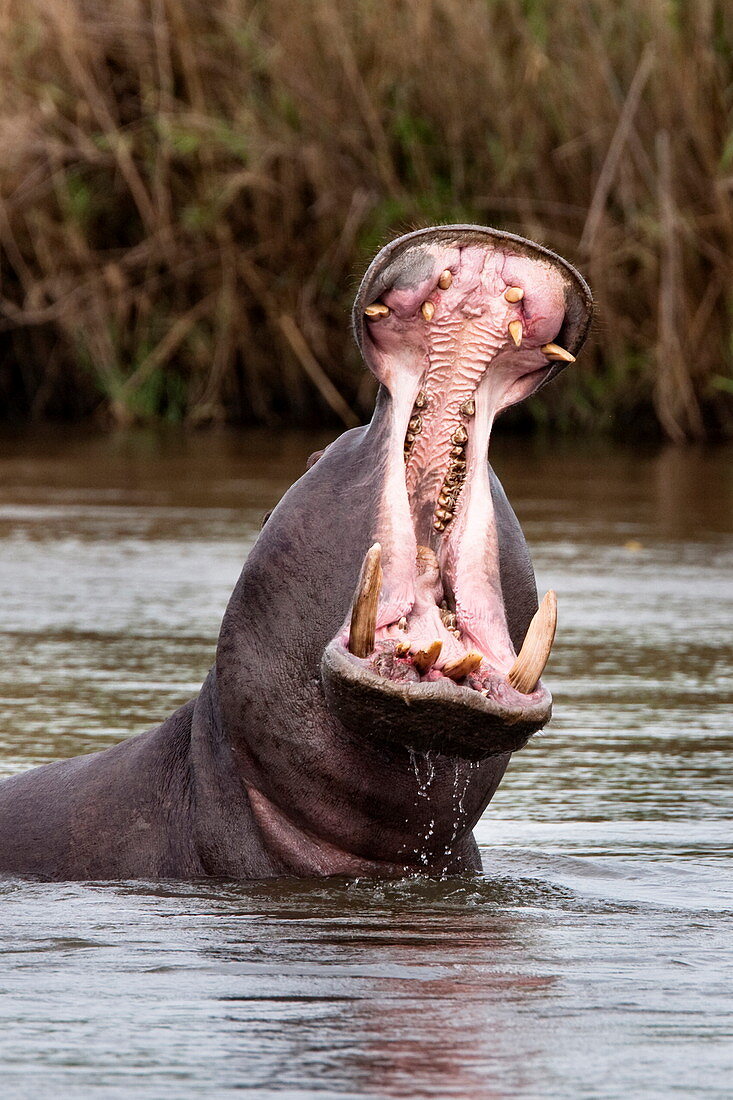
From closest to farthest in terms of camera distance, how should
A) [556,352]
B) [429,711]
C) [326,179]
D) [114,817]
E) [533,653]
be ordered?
[429,711], [533,653], [556,352], [114,817], [326,179]

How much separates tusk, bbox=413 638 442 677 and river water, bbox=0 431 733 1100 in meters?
0.37

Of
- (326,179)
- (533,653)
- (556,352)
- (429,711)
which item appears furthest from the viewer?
(326,179)

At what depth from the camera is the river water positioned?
2.29 meters

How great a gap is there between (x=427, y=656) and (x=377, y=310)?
1.71 feet

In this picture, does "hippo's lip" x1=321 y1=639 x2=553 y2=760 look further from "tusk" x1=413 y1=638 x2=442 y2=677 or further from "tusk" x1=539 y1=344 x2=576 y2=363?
"tusk" x1=539 y1=344 x2=576 y2=363

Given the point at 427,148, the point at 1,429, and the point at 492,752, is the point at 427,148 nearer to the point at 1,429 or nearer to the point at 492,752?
the point at 1,429

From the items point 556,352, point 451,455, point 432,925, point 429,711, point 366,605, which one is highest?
point 556,352

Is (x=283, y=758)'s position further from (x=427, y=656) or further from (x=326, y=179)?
(x=326, y=179)

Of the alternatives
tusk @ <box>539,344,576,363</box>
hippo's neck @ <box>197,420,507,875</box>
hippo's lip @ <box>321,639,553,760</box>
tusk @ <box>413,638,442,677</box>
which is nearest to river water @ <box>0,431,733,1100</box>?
hippo's neck @ <box>197,420,507,875</box>

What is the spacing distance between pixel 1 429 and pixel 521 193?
4.26 metres

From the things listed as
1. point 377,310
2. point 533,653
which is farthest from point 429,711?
point 377,310

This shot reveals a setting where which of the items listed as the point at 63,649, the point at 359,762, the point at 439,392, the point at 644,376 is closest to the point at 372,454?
the point at 439,392

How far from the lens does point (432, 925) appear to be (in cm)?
306

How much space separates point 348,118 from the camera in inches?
551
